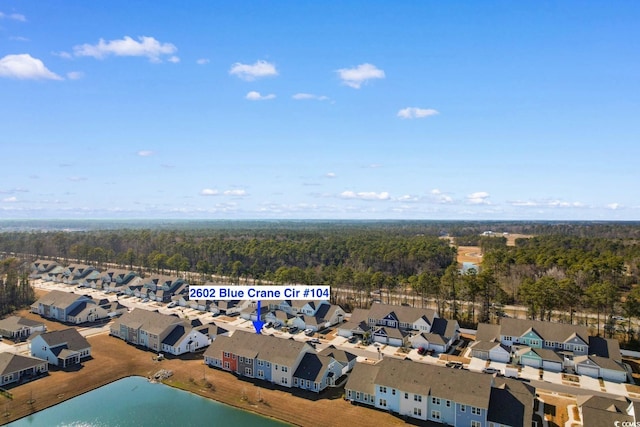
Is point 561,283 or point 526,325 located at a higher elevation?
point 561,283

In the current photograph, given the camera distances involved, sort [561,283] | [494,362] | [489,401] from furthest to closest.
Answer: [561,283] → [494,362] → [489,401]

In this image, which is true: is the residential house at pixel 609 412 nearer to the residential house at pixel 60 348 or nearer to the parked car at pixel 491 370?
the parked car at pixel 491 370

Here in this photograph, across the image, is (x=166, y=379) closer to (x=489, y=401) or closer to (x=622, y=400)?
(x=489, y=401)

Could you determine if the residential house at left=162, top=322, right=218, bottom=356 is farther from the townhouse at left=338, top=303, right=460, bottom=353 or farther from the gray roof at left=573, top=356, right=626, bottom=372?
the gray roof at left=573, top=356, right=626, bottom=372

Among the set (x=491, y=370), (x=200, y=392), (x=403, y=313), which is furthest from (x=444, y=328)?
(x=200, y=392)

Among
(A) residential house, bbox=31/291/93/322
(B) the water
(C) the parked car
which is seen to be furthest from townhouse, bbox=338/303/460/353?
(A) residential house, bbox=31/291/93/322

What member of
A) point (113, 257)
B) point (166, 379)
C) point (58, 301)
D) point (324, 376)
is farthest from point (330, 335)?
point (113, 257)
